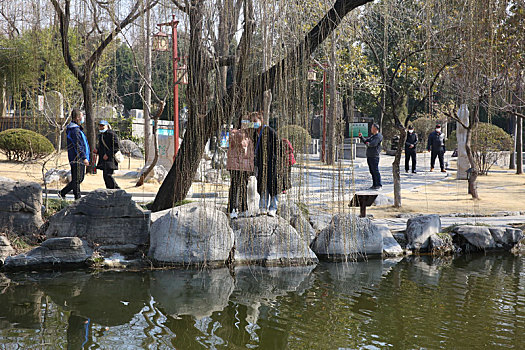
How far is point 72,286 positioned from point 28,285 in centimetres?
51

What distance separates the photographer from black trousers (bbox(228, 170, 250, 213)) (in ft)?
22.6

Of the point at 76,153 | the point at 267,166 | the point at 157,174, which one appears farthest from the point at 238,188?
the point at 157,174

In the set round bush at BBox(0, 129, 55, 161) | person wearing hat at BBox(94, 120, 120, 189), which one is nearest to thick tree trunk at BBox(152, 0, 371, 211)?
person wearing hat at BBox(94, 120, 120, 189)

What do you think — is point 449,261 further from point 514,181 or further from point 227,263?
point 514,181

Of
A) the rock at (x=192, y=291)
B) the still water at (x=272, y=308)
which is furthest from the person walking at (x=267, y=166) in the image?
the rock at (x=192, y=291)

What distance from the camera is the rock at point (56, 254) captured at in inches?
282

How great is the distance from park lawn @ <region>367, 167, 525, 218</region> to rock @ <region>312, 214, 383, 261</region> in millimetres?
2390

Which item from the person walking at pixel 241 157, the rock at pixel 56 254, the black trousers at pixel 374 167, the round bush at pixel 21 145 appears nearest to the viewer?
the person walking at pixel 241 157

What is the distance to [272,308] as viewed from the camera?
577cm

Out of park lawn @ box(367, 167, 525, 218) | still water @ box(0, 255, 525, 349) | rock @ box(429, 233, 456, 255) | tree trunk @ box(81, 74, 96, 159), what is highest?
tree trunk @ box(81, 74, 96, 159)

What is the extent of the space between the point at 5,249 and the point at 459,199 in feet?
31.8

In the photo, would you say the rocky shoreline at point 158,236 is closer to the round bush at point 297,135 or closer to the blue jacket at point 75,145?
the blue jacket at point 75,145

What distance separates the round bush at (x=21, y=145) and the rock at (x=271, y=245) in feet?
35.4

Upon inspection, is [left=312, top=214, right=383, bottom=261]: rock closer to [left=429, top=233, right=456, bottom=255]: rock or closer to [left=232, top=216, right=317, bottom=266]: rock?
[left=232, top=216, right=317, bottom=266]: rock
